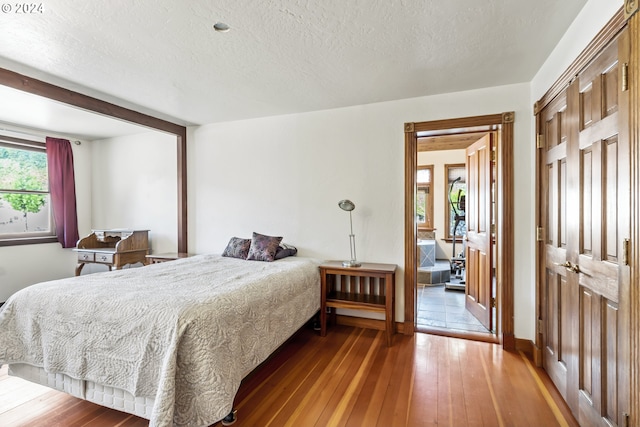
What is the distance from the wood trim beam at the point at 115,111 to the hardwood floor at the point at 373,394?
87.0 inches

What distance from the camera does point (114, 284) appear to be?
210cm

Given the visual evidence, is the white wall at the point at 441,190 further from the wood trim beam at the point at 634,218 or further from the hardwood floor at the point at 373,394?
the wood trim beam at the point at 634,218

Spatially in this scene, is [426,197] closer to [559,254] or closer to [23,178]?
[559,254]

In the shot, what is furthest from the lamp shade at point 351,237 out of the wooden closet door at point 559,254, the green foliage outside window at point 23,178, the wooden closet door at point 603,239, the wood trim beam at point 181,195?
the green foliage outside window at point 23,178

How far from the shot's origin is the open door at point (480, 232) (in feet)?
10.2

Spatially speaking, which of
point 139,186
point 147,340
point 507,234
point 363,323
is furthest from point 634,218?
point 139,186

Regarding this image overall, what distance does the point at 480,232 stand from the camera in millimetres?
3352

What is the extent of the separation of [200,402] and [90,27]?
89.8 inches

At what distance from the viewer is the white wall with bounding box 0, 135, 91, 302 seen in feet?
12.9

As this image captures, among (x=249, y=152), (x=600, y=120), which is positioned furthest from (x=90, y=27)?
(x=600, y=120)

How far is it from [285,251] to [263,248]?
0.84 feet

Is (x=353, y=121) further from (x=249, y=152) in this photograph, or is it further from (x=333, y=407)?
(x=333, y=407)

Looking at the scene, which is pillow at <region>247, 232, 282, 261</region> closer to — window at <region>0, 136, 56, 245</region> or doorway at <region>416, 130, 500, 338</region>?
doorway at <region>416, 130, 500, 338</region>

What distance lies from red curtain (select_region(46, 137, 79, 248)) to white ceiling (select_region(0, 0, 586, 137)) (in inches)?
64.1
